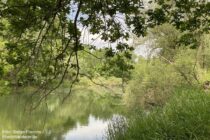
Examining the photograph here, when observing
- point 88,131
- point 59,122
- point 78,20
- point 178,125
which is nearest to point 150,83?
point 88,131

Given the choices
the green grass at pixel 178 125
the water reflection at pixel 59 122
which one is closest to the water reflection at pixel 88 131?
the water reflection at pixel 59 122

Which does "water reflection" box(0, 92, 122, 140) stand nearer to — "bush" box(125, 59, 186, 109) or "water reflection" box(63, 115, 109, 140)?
"water reflection" box(63, 115, 109, 140)

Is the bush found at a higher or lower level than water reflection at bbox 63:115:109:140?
higher

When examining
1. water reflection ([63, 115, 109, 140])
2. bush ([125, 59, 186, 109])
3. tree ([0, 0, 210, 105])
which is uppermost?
tree ([0, 0, 210, 105])

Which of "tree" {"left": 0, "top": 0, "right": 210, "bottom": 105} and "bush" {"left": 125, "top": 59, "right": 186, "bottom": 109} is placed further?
"bush" {"left": 125, "top": 59, "right": 186, "bottom": 109}

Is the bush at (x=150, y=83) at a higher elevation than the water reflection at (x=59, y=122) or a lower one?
higher

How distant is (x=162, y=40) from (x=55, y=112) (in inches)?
278

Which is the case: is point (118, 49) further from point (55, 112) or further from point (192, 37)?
point (55, 112)

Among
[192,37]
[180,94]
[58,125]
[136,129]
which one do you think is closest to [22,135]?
[58,125]

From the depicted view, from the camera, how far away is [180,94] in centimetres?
987

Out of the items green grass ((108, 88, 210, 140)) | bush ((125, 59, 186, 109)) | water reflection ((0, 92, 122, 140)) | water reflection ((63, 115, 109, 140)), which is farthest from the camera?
bush ((125, 59, 186, 109))

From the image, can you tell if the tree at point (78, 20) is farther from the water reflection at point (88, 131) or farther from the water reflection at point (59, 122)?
the water reflection at point (88, 131)

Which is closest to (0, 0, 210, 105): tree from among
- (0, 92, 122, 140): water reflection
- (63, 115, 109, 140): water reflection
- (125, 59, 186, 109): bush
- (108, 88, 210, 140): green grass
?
(108, 88, 210, 140): green grass

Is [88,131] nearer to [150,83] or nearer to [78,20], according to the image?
[150,83]
